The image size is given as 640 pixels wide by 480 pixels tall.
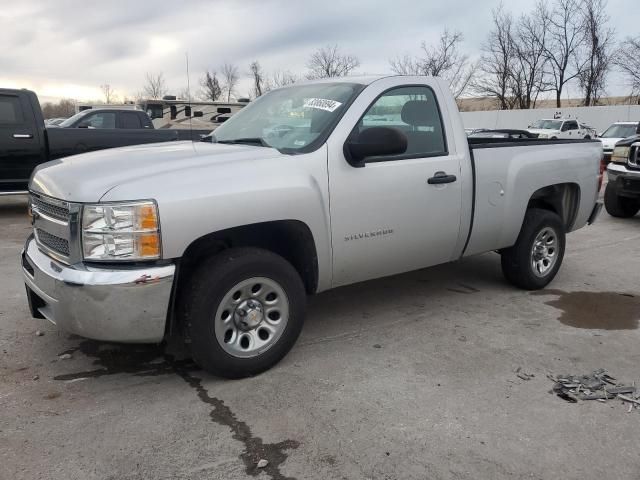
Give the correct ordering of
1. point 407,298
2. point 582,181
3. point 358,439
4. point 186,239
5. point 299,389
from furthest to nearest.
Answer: point 582,181 → point 407,298 → point 299,389 → point 186,239 → point 358,439

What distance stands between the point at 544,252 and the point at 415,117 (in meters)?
2.07

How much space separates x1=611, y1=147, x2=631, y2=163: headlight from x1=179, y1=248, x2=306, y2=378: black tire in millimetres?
7710

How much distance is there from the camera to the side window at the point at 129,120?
12.4 m

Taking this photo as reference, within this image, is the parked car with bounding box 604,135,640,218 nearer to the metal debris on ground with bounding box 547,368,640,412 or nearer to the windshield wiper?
the metal debris on ground with bounding box 547,368,640,412

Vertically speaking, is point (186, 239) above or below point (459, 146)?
below

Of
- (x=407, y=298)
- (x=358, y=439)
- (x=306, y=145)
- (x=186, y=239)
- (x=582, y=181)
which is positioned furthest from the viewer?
(x=582, y=181)

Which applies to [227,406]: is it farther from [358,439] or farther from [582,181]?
[582,181]

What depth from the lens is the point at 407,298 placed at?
5.14 meters

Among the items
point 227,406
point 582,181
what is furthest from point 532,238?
point 227,406

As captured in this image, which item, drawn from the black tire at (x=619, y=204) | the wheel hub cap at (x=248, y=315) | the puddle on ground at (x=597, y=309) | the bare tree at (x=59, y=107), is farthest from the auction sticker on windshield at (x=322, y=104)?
the bare tree at (x=59, y=107)

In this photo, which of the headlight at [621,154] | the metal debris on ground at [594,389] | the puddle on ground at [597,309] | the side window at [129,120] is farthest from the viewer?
the side window at [129,120]

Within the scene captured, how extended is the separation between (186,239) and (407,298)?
2.63 meters

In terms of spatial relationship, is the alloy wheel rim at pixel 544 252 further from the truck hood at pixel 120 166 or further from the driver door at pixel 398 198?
the truck hood at pixel 120 166

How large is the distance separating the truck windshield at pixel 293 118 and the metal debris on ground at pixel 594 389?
7.05 ft
